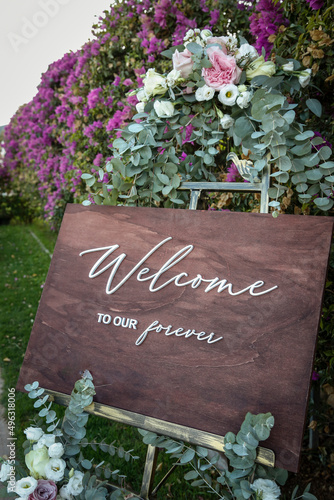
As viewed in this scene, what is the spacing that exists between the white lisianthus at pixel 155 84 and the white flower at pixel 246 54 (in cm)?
25

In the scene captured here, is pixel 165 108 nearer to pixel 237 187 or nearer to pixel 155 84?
pixel 155 84

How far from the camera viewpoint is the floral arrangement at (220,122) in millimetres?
1052

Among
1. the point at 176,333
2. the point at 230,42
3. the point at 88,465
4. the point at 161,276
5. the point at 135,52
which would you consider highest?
the point at 135,52

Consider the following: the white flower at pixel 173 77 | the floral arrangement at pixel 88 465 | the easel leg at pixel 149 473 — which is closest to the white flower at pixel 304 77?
the white flower at pixel 173 77

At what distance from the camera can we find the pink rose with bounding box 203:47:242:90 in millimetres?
1148

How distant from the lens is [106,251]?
47.0 inches

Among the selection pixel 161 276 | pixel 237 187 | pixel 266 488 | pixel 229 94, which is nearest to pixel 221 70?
pixel 229 94

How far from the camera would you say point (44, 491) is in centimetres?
95

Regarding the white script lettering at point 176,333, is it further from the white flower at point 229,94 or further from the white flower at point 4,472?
the white flower at point 229,94

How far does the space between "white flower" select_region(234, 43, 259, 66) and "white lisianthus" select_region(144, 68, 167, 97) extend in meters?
0.25

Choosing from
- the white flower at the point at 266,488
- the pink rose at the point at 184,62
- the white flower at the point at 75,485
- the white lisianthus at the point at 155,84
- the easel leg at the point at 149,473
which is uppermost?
the pink rose at the point at 184,62

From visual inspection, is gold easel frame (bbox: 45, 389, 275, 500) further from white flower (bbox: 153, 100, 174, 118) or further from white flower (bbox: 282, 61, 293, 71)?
white flower (bbox: 282, 61, 293, 71)

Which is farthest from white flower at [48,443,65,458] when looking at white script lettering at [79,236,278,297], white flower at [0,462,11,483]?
white script lettering at [79,236,278,297]

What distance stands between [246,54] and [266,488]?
1.23m
